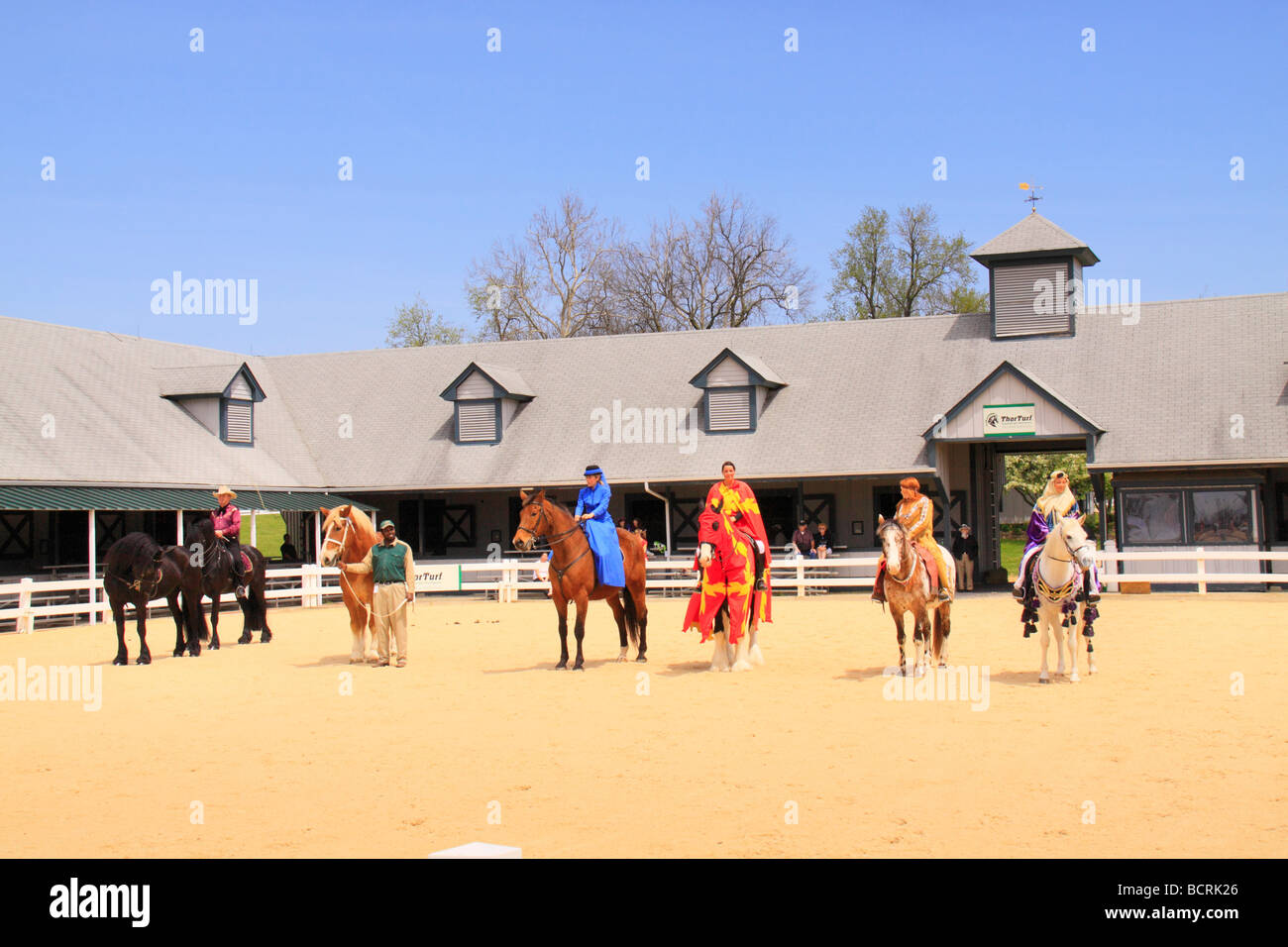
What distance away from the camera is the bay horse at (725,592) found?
47.8 feet

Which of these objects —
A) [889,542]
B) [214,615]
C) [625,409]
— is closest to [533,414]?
[625,409]

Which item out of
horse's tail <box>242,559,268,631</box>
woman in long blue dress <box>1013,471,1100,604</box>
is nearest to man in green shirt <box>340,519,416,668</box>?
horse's tail <box>242,559,268,631</box>

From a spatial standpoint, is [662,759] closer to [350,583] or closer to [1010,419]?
[350,583]

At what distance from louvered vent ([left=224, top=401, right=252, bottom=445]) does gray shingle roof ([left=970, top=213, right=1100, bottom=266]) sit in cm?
1950

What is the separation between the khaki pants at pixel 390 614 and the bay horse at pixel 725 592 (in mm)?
4000

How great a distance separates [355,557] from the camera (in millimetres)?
16688

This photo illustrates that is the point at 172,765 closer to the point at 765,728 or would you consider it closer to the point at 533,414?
the point at 765,728

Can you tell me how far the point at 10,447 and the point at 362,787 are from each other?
2050 cm

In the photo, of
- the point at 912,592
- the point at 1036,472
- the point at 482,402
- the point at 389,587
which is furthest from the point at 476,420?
the point at 1036,472

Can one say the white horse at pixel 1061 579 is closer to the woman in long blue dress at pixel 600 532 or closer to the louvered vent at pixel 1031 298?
the woman in long blue dress at pixel 600 532

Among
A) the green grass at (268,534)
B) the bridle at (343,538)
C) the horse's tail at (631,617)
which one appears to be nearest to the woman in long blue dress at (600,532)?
the horse's tail at (631,617)

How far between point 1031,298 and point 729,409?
8.30m

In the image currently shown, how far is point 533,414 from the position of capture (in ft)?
114

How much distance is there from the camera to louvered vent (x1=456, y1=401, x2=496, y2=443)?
3431cm
